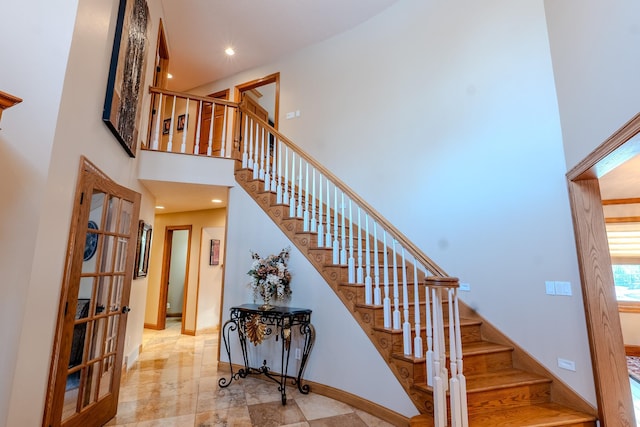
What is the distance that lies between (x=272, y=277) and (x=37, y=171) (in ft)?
6.98

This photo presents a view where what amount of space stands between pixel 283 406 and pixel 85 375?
1.64 metres

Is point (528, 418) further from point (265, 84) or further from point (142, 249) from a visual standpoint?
point (265, 84)

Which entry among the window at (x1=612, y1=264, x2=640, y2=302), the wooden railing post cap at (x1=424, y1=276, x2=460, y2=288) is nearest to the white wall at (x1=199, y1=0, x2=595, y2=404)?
the wooden railing post cap at (x1=424, y1=276, x2=460, y2=288)

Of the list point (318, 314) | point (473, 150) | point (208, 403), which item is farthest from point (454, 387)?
point (473, 150)

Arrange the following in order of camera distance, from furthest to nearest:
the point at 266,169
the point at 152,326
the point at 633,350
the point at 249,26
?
the point at 152,326
the point at 249,26
the point at 633,350
the point at 266,169

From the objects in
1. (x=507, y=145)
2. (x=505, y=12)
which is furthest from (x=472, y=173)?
(x=505, y=12)

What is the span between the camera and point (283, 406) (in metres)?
2.88

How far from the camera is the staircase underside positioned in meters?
2.28

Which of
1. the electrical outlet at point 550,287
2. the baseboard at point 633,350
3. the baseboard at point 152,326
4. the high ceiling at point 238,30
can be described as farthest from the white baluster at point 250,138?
the baseboard at point 633,350

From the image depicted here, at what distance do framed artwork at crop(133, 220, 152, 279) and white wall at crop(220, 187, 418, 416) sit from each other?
1.18 metres

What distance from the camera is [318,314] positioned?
3281 millimetres

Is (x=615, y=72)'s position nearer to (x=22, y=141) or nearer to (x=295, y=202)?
(x=295, y=202)

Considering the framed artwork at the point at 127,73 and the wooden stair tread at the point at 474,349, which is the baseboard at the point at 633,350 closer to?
the wooden stair tread at the point at 474,349

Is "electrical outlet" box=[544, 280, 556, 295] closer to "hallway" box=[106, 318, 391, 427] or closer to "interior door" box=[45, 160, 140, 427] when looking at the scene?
"hallway" box=[106, 318, 391, 427]
